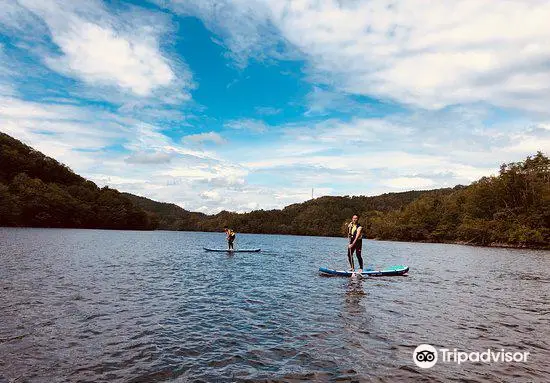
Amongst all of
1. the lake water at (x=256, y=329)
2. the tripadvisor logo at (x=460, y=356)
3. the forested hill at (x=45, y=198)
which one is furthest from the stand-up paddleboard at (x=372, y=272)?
the forested hill at (x=45, y=198)

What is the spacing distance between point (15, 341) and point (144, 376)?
5398mm

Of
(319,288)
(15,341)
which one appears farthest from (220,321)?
(319,288)

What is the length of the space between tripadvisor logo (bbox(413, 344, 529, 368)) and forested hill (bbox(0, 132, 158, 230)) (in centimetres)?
13165

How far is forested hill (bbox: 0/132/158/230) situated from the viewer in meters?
127

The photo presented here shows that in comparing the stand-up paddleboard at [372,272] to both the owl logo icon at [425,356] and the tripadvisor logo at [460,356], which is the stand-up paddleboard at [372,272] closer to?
the owl logo icon at [425,356]

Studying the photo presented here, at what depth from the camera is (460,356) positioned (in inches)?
436

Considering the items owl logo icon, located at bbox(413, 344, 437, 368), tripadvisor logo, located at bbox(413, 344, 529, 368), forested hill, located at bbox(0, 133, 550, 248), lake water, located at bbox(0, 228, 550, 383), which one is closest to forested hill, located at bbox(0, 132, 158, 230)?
forested hill, located at bbox(0, 133, 550, 248)

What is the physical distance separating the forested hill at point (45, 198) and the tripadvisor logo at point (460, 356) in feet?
432

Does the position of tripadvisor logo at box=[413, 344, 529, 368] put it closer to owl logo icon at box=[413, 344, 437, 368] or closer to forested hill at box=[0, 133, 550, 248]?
owl logo icon at box=[413, 344, 437, 368]

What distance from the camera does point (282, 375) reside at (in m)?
9.32

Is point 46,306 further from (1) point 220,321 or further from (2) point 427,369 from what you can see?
(2) point 427,369

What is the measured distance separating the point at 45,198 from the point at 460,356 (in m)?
157

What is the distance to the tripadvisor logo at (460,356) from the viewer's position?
1065 cm

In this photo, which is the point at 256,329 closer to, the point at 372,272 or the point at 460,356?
the point at 460,356
